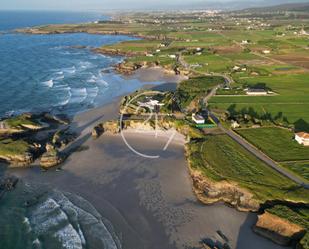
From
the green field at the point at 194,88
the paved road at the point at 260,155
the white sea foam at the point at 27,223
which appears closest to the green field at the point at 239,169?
the paved road at the point at 260,155

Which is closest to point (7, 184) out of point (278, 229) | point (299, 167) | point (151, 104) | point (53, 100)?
point (151, 104)

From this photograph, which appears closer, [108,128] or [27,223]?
[27,223]

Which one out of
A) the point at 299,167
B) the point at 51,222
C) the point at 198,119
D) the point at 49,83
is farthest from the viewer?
the point at 49,83

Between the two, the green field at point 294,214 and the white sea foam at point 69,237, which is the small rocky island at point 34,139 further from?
the green field at point 294,214

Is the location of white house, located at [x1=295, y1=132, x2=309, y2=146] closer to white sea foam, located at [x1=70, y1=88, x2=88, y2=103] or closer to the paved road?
the paved road

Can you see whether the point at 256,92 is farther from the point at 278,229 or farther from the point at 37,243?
the point at 37,243

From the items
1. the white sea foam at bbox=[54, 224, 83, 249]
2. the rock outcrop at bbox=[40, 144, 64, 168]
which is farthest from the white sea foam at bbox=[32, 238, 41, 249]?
the rock outcrop at bbox=[40, 144, 64, 168]

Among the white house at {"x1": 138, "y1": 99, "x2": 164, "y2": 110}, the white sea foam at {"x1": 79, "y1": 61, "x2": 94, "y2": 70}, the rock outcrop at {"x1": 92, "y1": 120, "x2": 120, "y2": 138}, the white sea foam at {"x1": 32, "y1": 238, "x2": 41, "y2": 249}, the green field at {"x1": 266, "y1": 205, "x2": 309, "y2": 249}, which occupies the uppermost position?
the green field at {"x1": 266, "y1": 205, "x2": 309, "y2": 249}
